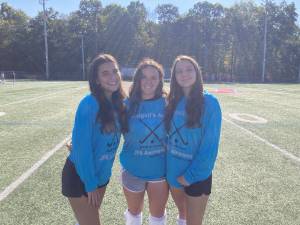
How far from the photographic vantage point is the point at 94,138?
9.66ft

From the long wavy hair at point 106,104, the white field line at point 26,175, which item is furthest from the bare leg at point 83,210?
the white field line at point 26,175

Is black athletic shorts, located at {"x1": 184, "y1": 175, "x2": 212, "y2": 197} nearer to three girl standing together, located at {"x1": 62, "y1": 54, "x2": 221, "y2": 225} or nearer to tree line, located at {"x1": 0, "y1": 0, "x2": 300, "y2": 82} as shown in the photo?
three girl standing together, located at {"x1": 62, "y1": 54, "x2": 221, "y2": 225}

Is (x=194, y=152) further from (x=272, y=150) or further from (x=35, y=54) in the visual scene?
(x=35, y=54)

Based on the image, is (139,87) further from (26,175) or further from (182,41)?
(182,41)

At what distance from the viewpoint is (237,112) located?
1349cm

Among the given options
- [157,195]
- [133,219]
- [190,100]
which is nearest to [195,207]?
[157,195]

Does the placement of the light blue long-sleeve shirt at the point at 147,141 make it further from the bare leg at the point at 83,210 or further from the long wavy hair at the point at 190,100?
the bare leg at the point at 83,210

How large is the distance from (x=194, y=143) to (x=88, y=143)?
0.83m

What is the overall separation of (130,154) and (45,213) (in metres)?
1.65

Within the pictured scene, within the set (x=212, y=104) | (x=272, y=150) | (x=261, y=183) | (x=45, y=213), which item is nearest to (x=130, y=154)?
(x=212, y=104)

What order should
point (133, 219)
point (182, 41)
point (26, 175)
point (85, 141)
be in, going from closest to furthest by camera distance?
point (85, 141) < point (133, 219) < point (26, 175) < point (182, 41)

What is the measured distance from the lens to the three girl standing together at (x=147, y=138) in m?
2.91

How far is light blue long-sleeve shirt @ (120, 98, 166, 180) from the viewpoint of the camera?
3.11 m

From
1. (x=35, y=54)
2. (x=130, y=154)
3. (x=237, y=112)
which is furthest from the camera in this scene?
(x=35, y=54)
